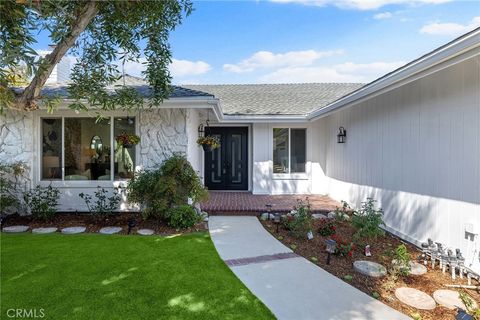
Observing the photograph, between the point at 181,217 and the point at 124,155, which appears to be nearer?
the point at 181,217

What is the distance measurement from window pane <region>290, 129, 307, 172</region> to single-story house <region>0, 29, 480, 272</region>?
39mm

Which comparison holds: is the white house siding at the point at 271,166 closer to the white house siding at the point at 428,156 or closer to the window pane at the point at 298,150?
the window pane at the point at 298,150

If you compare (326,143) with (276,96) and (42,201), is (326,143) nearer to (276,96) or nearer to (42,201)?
(276,96)

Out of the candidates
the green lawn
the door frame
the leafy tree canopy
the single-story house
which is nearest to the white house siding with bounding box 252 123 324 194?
the single-story house

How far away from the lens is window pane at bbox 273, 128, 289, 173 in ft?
37.3

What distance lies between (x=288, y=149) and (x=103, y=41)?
25.1 ft

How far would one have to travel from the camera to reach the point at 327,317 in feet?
11.0

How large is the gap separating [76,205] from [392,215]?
8149 mm

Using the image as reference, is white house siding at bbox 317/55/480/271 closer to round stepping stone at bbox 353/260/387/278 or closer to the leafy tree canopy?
round stepping stone at bbox 353/260/387/278

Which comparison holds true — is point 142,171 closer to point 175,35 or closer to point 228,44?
point 175,35

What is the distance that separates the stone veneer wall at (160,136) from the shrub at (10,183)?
2.97 meters

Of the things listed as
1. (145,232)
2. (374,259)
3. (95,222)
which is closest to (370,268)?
(374,259)

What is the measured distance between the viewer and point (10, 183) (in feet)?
24.6

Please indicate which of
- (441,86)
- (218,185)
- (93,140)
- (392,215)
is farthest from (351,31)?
(93,140)
